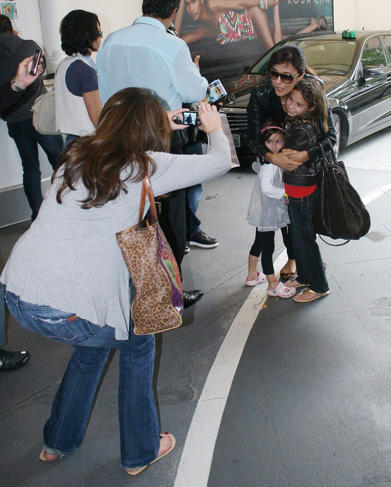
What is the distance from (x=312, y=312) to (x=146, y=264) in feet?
7.10

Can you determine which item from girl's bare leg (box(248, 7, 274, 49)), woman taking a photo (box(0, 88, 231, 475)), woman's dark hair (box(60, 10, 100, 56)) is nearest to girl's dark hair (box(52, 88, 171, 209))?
woman taking a photo (box(0, 88, 231, 475))

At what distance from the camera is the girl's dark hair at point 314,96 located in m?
3.57

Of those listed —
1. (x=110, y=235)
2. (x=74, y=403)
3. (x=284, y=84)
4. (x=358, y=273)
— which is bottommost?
(x=358, y=273)

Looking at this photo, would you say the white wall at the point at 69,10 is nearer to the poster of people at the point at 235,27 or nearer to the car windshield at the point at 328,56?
the poster of people at the point at 235,27

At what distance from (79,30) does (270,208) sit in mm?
2187

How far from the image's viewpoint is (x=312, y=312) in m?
4.04

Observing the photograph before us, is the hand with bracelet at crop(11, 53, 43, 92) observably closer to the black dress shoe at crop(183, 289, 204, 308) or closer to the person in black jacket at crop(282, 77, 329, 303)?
the person in black jacket at crop(282, 77, 329, 303)

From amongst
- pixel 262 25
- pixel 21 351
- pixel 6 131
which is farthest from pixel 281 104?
pixel 262 25

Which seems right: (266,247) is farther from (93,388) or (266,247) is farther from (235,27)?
(235,27)

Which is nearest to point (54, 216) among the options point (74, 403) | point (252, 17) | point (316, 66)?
point (74, 403)

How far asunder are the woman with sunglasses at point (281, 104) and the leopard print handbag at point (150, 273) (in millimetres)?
1627

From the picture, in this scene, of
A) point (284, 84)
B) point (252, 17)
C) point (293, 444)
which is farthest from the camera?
point (252, 17)

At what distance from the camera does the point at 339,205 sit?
3.63m

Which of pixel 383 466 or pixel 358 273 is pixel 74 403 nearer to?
pixel 383 466
